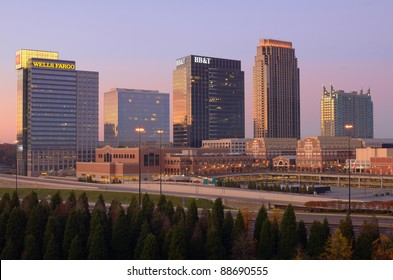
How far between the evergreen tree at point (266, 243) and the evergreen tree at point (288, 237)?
2.61ft

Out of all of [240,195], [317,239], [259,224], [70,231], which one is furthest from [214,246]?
[240,195]

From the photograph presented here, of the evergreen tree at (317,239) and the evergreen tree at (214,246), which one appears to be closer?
the evergreen tree at (317,239)

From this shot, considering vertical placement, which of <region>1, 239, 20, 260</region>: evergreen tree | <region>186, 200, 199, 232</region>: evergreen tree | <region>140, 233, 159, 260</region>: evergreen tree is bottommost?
<region>1, 239, 20, 260</region>: evergreen tree

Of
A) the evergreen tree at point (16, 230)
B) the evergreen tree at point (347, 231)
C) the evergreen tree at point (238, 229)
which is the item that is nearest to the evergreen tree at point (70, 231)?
the evergreen tree at point (16, 230)

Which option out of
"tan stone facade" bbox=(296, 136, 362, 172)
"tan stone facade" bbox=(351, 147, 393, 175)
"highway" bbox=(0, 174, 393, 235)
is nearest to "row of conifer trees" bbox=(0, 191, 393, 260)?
"highway" bbox=(0, 174, 393, 235)

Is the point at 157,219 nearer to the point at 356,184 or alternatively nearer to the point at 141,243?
the point at 141,243

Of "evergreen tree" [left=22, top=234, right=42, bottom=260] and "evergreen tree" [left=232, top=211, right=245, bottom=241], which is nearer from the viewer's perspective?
"evergreen tree" [left=22, top=234, right=42, bottom=260]

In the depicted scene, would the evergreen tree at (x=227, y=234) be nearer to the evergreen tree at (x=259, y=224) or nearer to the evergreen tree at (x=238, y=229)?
the evergreen tree at (x=238, y=229)

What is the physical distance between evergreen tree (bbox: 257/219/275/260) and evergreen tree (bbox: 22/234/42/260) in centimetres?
1785

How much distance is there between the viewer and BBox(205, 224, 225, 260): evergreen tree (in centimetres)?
4119

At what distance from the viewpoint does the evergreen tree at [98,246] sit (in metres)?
41.3

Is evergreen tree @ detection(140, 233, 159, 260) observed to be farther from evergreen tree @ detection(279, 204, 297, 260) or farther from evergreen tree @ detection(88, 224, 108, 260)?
evergreen tree @ detection(279, 204, 297, 260)

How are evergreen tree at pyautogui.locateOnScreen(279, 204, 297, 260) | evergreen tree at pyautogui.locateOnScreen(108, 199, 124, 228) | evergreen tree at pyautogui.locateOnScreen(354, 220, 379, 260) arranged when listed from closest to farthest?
evergreen tree at pyautogui.locateOnScreen(354, 220, 379, 260) → evergreen tree at pyautogui.locateOnScreen(279, 204, 297, 260) → evergreen tree at pyautogui.locateOnScreen(108, 199, 124, 228)

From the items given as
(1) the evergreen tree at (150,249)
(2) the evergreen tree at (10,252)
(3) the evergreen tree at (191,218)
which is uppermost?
(3) the evergreen tree at (191,218)
